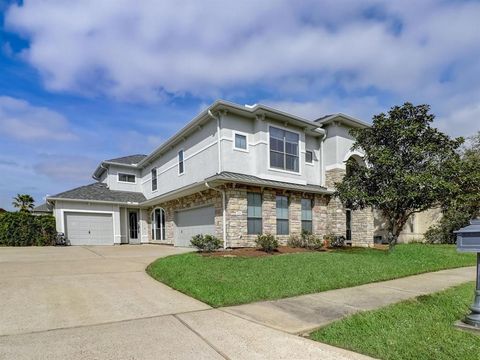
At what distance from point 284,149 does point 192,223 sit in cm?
631

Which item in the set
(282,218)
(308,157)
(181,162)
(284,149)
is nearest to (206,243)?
(282,218)

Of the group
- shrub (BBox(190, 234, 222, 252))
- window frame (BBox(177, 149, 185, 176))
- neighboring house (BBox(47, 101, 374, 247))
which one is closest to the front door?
neighboring house (BBox(47, 101, 374, 247))

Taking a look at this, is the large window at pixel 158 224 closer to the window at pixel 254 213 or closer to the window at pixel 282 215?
the window at pixel 254 213

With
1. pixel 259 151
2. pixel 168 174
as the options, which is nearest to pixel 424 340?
pixel 259 151

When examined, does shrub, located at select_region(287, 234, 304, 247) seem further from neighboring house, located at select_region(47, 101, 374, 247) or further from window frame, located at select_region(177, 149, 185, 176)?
window frame, located at select_region(177, 149, 185, 176)

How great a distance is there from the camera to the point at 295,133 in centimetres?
1717

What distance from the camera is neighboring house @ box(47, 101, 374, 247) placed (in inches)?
588

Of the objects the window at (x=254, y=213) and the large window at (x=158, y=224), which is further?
the large window at (x=158, y=224)

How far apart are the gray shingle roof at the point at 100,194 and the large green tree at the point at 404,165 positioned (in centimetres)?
1517

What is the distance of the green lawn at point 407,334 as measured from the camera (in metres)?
3.88

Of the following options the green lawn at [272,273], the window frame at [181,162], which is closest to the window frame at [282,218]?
the green lawn at [272,273]

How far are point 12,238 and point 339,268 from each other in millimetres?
18072

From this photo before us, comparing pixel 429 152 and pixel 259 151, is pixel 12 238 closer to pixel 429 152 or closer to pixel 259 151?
pixel 259 151

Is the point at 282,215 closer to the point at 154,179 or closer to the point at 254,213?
the point at 254,213
